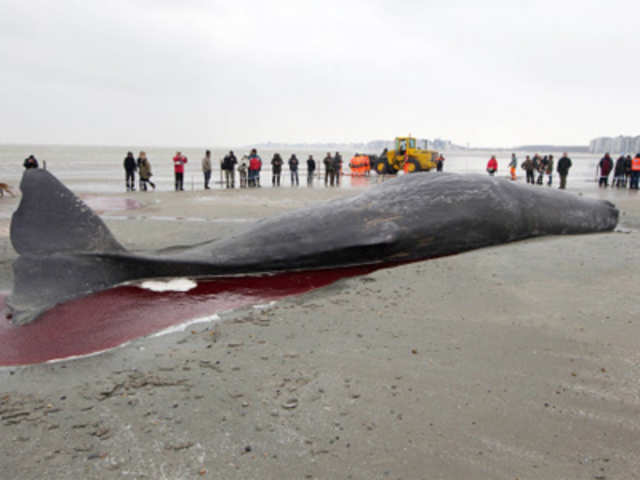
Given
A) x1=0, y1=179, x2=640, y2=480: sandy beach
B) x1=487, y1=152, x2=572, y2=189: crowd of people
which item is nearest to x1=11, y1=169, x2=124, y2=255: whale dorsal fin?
x1=0, y1=179, x2=640, y2=480: sandy beach

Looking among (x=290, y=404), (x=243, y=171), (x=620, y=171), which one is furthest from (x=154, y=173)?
(x=290, y=404)

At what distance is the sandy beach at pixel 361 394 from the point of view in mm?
2227

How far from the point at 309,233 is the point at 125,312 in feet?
7.92

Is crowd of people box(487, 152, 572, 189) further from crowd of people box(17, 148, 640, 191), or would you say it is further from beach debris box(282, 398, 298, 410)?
beach debris box(282, 398, 298, 410)

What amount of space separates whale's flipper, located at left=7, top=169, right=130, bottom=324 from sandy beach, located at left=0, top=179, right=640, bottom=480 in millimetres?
1370

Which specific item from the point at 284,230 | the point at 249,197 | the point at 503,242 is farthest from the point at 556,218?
the point at 249,197

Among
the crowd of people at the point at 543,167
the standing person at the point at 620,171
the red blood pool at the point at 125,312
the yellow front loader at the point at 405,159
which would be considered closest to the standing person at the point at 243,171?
the yellow front loader at the point at 405,159

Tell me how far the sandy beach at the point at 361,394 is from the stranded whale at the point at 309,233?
1.32 metres

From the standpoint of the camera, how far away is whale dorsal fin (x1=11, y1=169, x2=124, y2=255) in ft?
15.2

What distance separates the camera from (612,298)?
4375 mm

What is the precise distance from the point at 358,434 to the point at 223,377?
104 cm

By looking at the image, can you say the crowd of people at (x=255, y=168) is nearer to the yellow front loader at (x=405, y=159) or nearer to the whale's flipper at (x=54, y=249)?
the yellow front loader at (x=405, y=159)

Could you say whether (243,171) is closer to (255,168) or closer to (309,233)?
(255,168)

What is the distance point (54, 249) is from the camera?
4.71 m
